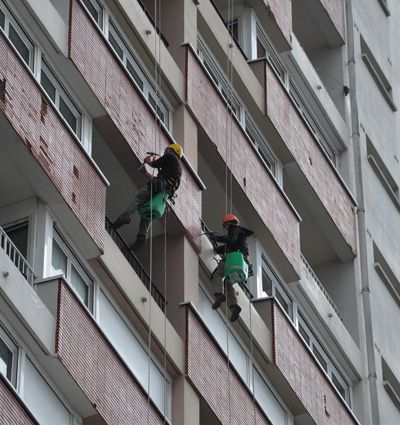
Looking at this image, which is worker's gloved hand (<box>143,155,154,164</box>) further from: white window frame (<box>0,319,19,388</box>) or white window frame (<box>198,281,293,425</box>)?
white window frame (<box>0,319,19,388</box>)

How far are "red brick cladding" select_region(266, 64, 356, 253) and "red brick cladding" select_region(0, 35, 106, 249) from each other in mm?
8222

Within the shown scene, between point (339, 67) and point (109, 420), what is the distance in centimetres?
1631

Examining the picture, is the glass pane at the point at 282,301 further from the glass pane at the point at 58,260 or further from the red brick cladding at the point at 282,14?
the glass pane at the point at 58,260

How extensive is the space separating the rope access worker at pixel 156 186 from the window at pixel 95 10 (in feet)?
8.46

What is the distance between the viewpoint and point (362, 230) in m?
38.8

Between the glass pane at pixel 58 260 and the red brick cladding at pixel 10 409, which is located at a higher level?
the glass pane at pixel 58 260

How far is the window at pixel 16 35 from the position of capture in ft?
91.6

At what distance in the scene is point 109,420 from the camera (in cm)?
2644

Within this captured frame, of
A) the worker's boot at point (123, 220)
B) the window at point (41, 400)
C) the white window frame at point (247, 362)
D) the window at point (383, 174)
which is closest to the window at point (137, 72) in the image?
the worker's boot at point (123, 220)

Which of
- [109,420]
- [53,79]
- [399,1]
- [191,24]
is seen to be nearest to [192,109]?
[191,24]

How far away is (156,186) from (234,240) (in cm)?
222

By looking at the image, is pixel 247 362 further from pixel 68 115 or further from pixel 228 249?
pixel 68 115

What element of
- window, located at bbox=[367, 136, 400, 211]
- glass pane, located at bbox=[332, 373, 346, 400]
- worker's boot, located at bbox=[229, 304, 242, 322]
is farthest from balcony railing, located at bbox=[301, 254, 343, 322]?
worker's boot, located at bbox=[229, 304, 242, 322]

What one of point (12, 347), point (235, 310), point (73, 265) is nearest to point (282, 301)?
point (235, 310)
